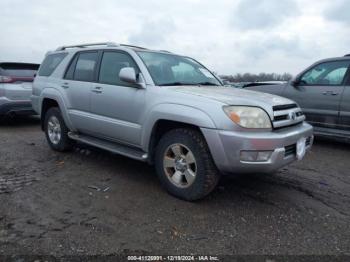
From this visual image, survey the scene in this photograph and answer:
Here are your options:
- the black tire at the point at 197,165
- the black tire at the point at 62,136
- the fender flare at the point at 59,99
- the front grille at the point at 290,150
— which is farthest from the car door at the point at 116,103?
the front grille at the point at 290,150

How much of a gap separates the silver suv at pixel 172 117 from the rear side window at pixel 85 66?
2 centimetres

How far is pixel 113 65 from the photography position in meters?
4.86

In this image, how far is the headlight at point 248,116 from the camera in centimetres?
344

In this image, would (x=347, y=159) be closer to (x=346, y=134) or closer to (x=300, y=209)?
(x=346, y=134)

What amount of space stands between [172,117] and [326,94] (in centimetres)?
399

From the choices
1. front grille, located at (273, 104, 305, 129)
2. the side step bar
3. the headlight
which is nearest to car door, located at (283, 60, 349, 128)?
front grille, located at (273, 104, 305, 129)

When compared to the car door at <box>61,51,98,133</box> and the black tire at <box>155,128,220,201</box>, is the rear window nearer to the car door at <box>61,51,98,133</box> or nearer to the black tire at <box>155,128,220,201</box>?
the car door at <box>61,51,98,133</box>

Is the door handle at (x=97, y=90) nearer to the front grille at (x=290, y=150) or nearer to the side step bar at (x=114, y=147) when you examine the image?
the side step bar at (x=114, y=147)

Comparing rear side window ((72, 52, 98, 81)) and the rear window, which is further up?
rear side window ((72, 52, 98, 81))

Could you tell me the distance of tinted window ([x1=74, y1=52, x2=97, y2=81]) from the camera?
16.9ft

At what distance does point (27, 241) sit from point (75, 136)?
2.59 meters

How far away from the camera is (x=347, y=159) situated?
5.88 m

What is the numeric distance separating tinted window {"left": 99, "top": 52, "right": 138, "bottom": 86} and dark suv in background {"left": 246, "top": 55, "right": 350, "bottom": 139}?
3851 millimetres

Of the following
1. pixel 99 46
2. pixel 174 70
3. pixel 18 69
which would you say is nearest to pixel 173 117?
pixel 174 70
